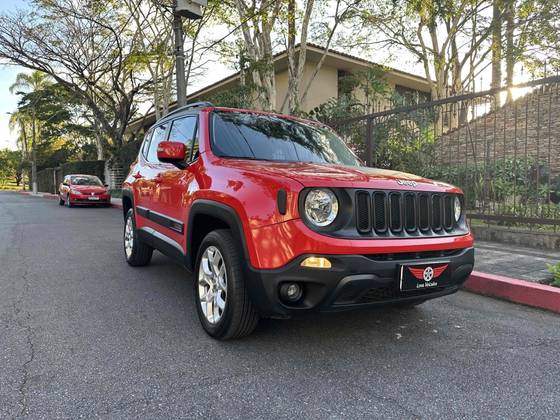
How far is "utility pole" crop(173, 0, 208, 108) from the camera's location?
30.2 feet

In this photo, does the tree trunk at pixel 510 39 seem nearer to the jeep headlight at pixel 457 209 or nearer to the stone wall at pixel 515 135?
the stone wall at pixel 515 135

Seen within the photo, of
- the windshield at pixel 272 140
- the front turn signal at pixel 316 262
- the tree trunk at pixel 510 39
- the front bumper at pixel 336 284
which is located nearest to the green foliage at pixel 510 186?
the windshield at pixel 272 140

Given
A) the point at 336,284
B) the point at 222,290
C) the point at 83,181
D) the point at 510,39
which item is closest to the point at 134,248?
the point at 222,290

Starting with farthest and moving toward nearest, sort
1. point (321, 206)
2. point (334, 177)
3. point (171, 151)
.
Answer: point (171, 151), point (334, 177), point (321, 206)

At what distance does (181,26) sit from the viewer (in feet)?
34.1

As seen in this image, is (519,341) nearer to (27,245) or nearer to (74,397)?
(74,397)

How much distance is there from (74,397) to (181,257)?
1.66 metres

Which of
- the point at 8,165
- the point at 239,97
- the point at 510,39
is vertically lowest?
the point at 239,97

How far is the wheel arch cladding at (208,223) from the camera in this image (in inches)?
117

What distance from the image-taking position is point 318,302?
2.68 metres

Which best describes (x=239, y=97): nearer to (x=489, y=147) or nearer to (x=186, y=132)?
(x=489, y=147)

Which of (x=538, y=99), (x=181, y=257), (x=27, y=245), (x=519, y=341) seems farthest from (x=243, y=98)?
(x=519, y=341)

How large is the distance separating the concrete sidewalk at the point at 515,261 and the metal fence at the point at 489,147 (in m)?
0.44

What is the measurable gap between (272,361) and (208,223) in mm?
1261
